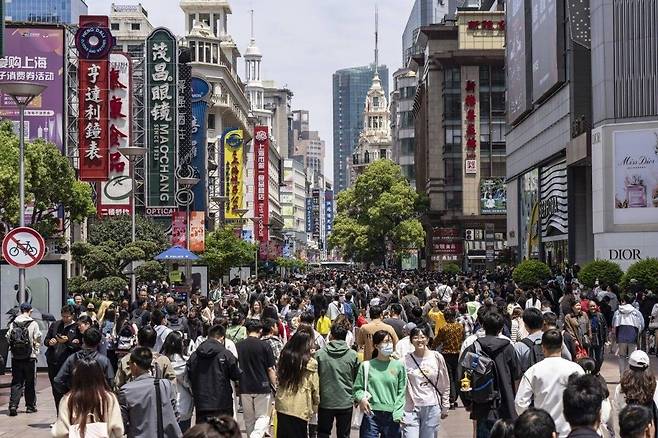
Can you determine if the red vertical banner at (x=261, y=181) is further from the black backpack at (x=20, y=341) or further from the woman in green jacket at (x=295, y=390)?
the woman in green jacket at (x=295, y=390)

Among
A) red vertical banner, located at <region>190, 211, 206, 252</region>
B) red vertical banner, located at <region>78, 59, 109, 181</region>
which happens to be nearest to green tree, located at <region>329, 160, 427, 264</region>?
red vertical banner, located at <region>190, 211, 206, 252</region>

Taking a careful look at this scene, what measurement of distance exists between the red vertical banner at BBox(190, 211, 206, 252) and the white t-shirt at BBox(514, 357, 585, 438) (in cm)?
4004

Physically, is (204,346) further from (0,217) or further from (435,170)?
(435,170)

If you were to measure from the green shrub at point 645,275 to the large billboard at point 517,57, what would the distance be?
28.6 metres

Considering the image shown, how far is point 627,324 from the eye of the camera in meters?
19.4

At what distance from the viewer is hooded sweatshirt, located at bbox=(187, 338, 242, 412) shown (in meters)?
11.5

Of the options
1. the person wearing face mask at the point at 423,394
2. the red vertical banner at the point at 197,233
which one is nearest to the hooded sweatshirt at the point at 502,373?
the person wearing face mask at the point at 423,394

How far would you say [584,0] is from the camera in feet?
160

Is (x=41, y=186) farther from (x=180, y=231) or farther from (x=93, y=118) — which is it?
(x=180, y=231)

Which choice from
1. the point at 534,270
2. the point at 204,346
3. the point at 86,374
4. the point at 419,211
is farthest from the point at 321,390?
the point at 419,211

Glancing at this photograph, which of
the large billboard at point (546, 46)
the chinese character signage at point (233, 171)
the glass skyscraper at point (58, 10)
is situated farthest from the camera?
the glass skyscraper at point (58, 10)

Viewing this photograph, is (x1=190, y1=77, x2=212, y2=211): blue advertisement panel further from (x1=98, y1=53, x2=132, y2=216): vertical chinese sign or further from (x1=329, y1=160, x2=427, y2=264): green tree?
(x1=329, y1=160, x2=427, y2=264): green tree

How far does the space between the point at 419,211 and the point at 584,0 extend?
48481mm

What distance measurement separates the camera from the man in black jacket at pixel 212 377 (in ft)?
37.7
